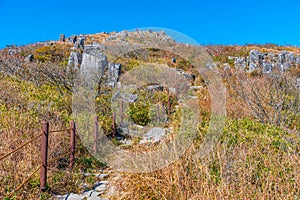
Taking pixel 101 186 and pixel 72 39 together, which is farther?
pixel 72 39

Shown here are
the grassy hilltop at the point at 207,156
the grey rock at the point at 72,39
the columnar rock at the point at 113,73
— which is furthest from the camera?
the grey rock at the point at 72,39

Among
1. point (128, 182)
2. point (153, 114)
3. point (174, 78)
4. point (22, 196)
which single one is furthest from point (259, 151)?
point (174, 78)

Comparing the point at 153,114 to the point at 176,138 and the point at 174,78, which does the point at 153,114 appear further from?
the point at 176,138

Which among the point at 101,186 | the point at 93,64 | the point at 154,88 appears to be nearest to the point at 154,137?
the point at 101,186

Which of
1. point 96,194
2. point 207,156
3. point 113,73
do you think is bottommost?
point 96,194

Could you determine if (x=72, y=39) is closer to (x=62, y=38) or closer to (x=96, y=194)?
(x=62, y=38)

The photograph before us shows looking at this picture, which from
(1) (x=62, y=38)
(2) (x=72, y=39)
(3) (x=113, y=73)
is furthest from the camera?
(1) (x=62, y=38)

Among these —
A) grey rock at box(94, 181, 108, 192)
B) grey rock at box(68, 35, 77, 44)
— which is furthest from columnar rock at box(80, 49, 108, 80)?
grey rock at box(68, 35, 77, 44)

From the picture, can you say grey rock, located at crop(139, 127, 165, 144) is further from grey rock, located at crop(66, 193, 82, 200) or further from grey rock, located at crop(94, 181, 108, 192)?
grey rock, located at crop(66, 193, 82, 200)

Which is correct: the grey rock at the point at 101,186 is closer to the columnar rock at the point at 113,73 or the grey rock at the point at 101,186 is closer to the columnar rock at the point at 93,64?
the columnar rock at the point at 93,64

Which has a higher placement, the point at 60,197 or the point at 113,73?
the point at 113,73

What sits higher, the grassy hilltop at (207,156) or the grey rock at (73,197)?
the grassy hilltop at (207,156)

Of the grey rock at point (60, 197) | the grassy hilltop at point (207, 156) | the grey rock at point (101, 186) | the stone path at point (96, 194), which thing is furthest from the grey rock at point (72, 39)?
the grey rock at point (60, 197)

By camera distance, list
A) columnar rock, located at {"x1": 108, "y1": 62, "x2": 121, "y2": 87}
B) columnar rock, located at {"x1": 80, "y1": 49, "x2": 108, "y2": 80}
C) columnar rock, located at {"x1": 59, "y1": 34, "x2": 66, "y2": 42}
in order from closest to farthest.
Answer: columnar rock, located at {"x1": 80, "y1": 49, "x2": 108, "y2": 80}, columnar rock, located at {"x1": 108, "y1": 62, "x2": 121, "y2": 87}, columnar rock, located at {"x1": 59, "y1": 34, "x2": 66, "y2": 42}
